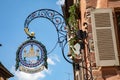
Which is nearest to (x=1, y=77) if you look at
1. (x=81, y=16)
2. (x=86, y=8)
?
(x=81, y=16)

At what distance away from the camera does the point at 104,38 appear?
1102cm

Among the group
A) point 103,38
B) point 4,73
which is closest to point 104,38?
point 103,38

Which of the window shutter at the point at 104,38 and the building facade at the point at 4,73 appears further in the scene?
the building facade at the point at 4,73

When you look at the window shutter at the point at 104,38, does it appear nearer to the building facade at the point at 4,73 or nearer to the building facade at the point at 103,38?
the building facade at the point at 103,38

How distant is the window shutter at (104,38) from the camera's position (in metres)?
10.7

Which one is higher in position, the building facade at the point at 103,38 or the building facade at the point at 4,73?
the building facade at the point at 103,38

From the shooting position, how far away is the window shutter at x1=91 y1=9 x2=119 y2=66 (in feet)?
35.1

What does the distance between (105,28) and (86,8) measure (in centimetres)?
105

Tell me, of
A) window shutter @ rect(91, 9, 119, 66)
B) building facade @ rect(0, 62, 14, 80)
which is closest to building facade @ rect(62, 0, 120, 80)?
window shutter @ rect(91, 9, 119, 66)

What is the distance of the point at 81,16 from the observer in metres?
14.8

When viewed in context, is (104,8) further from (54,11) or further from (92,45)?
(54,11)

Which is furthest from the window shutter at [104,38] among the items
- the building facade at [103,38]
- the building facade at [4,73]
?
the building facade at [4,73]

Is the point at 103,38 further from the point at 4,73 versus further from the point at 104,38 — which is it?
the point at 4,73

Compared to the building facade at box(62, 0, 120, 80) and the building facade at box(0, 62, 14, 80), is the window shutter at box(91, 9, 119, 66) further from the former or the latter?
the building facade at box(0, 62, 14, 80)
